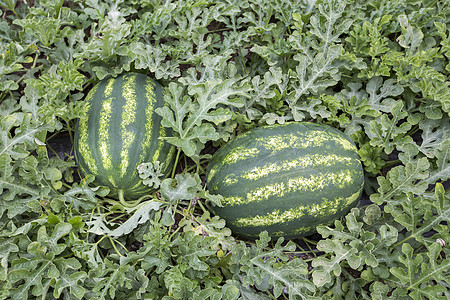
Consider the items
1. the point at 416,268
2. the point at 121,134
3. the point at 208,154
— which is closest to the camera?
the point at 416,268

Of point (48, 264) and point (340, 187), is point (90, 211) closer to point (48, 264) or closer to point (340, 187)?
point (48, 264)

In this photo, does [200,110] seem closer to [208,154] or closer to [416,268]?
[208,154]

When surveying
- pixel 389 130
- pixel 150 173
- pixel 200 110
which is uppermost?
pixel 200 110

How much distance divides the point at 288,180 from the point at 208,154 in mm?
553

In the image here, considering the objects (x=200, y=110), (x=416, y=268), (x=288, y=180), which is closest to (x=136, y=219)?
(x=200, y=110)

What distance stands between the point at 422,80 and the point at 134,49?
1.83m

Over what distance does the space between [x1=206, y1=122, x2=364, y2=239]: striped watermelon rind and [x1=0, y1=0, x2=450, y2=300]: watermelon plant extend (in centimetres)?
2

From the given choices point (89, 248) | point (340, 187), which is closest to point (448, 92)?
point (340, 187)

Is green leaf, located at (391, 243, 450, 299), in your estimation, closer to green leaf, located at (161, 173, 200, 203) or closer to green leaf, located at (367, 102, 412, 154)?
green leaf, located at (367, 102, 412, 154)

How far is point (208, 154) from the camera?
2287mm

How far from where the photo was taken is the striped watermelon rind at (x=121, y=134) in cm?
205

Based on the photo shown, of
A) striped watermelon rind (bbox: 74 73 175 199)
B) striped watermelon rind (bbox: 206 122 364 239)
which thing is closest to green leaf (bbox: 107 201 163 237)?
striped watermelon rind (bbox: 74 73 175 199)

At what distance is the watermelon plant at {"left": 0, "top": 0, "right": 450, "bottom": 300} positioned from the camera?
6.60ft

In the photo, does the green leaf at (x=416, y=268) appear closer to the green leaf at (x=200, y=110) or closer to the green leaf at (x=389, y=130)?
the green leaf at (x=389, y=130)
